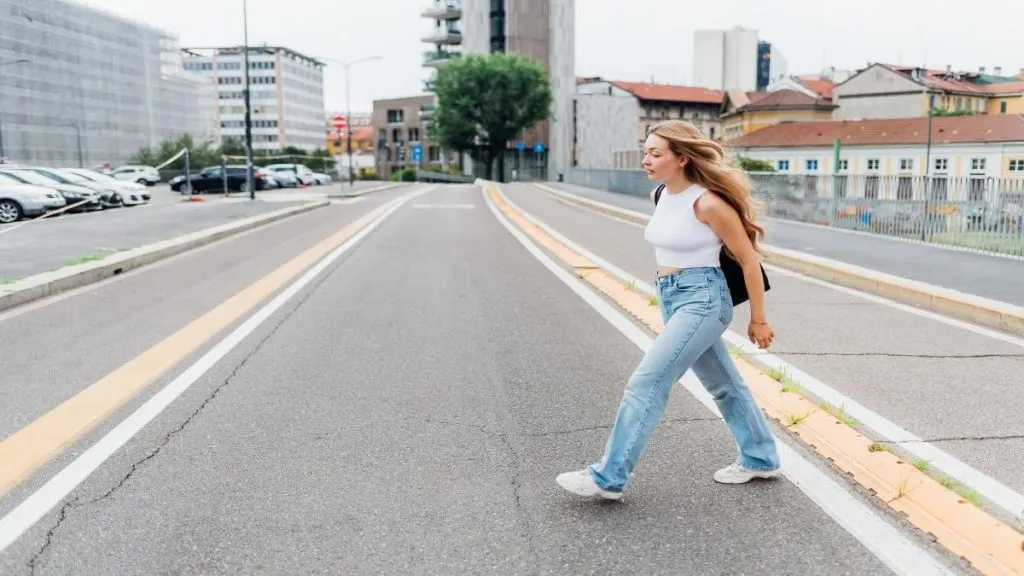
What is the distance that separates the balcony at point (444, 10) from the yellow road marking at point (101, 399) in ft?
329

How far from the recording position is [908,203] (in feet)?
52.4

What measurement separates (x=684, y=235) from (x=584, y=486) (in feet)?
3.79

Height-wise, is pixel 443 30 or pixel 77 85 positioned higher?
pixel 443 30

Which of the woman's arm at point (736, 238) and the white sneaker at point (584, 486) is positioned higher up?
the woman's arm at point (736, 238)

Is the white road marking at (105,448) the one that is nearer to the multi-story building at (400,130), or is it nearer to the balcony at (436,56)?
the balcony at (436,56)

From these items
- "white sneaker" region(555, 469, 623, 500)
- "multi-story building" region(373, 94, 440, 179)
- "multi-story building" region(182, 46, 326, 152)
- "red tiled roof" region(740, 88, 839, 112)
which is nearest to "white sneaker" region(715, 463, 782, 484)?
"white sneaker" region(555, 469, 623, 500)

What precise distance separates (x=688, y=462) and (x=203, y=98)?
121701 mm

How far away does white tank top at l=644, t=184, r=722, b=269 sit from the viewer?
378 cm

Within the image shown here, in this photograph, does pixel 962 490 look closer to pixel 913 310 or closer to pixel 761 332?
pixel 761 332

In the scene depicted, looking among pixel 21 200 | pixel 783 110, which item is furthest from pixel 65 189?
pixel 783 110

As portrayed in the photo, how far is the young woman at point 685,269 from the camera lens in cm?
373

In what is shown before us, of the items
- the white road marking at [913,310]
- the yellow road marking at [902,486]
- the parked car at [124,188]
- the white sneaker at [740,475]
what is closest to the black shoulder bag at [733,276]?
the white sneaker at [740,475]

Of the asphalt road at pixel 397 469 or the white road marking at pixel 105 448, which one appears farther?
the white road marking at pixel 105 448

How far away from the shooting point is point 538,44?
9894cm
